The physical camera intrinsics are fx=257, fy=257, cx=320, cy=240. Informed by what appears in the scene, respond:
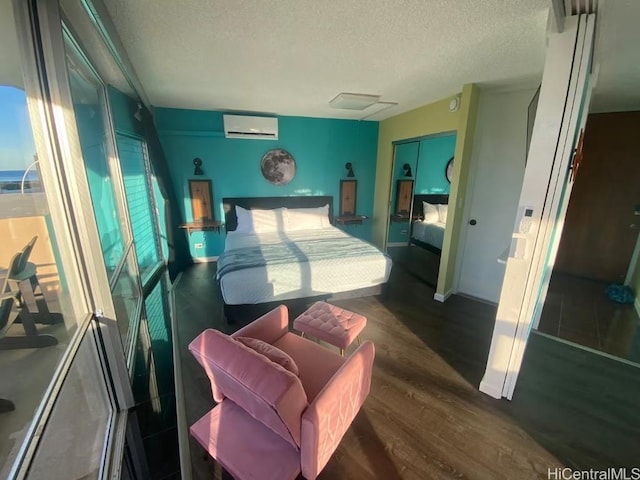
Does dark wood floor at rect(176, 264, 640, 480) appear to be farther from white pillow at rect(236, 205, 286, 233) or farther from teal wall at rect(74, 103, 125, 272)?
white pillow at rect(236, 205, 286, 233)

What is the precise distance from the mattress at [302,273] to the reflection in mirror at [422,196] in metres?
A: 1.42

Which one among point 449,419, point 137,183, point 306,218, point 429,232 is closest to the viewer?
point 449,419

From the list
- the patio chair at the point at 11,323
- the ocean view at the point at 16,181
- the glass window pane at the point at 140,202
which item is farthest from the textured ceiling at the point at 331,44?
the patio chair at the point at 11,323

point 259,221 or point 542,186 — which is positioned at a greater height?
point 542,186

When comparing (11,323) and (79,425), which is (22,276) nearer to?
(11,323)

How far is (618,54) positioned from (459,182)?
1.30 m

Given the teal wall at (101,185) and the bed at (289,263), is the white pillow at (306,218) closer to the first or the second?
the bed at (289,263)

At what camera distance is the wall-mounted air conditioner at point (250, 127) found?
3760 mm

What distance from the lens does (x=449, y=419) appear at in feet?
5.22

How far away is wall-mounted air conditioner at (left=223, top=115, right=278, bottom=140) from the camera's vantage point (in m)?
3.76

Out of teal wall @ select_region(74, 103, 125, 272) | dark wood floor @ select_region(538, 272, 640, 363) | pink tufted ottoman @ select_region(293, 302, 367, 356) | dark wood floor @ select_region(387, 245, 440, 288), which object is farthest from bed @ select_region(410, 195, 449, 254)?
teal wall @ select_region(74, 103, 125, 272)

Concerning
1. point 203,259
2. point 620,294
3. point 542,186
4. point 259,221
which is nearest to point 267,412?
point 542,186

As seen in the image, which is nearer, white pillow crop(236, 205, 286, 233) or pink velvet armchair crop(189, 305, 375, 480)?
pink velvet armchair crop(189, 305, 375, 480)

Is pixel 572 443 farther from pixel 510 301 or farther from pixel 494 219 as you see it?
pixel 494 219
